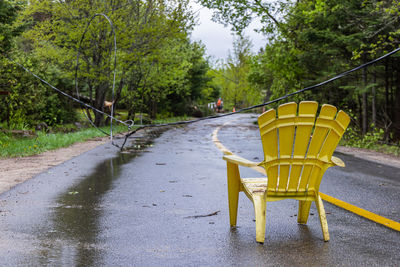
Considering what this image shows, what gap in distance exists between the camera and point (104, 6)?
18172mm

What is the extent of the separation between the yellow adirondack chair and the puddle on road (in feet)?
4.42

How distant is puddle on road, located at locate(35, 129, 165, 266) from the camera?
123 inches

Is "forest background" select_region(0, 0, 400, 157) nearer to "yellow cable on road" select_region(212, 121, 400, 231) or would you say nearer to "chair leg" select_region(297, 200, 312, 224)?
"yellow cable on road" select_region(212, 121, 400, 231)

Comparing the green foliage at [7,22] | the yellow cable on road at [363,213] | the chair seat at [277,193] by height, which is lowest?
the yellow cable on road at [363,213]

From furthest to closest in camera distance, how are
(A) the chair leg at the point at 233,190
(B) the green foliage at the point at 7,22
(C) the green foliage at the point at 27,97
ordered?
(C) the green foliage at the point at 27,97, (B) the green foliage at the point at 7,22, (A) the chair leg at the point at 233,190

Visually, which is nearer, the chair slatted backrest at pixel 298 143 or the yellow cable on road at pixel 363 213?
the chair slatted backrest at pixel 298 143

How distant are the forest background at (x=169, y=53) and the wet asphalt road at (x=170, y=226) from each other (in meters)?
5.87

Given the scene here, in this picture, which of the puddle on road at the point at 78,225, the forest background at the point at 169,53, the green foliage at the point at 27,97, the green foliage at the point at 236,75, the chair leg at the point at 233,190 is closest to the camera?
the puddle on road at the point at 78,225

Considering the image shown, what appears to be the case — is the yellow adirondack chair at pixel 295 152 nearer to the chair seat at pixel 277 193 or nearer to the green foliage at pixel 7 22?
the chair seat at pixel 277 193

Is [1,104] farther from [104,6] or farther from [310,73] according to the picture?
[310,73]

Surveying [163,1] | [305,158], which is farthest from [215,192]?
[163,1]

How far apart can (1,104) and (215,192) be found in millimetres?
11517

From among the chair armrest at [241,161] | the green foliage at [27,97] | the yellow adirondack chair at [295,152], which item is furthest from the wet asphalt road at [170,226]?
the green foliage at [27,97]

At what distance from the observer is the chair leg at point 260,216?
11.3 ft
